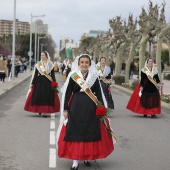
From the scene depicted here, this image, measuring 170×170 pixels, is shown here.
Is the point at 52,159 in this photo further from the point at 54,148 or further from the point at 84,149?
the point at 84,149

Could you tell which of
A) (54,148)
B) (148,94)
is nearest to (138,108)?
(148,94)

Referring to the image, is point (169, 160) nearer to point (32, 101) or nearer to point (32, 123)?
point (32, 123)

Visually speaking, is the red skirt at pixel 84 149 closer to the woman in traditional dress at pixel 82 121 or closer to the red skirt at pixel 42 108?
the woman in traditional dress at pixel 82 121

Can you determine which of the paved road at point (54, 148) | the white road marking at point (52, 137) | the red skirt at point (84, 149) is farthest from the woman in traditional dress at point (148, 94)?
the red skirt at point (84, 149)

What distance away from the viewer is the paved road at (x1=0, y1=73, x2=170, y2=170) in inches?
310

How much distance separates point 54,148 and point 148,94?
600 centimetres

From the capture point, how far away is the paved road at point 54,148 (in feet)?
25.9

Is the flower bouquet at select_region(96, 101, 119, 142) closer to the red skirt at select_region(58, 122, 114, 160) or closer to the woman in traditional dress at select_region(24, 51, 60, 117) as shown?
the red skirt at select_region(58, 122, 114, 160)

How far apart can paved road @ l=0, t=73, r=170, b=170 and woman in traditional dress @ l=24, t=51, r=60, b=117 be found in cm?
26

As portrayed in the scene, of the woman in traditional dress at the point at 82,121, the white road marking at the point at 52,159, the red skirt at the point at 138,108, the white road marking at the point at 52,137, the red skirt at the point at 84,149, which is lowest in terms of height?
the white road marking at the point at 52,137

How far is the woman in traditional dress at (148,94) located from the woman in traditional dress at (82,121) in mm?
6984

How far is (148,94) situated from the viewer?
14.7m

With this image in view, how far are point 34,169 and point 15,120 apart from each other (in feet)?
19.7

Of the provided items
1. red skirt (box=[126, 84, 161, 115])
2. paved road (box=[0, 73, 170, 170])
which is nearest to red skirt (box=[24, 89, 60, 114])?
paved road (box=[0, 73, 170, 170])
